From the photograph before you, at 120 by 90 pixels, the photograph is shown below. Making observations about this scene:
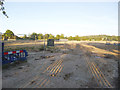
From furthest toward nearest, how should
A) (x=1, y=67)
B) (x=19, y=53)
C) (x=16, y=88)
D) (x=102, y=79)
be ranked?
(x=19, y=53) → (x=1, y=67) → (x=102, y=79) → (x=16, y=88)

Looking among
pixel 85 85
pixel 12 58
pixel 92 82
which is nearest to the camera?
pixel 85 85

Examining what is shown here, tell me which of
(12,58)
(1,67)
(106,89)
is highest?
(12,58)

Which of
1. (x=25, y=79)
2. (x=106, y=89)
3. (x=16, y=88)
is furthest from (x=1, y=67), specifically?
(x=106, y=89)

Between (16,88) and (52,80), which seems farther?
(52,80)

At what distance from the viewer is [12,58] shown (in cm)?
765

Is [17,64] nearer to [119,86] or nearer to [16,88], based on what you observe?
[16,88]

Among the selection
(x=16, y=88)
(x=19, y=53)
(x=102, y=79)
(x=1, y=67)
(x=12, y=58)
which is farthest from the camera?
(x=19, y=53)

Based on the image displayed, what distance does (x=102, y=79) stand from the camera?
17.4ft

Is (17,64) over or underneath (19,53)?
underneath

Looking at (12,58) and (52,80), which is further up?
(12,58)

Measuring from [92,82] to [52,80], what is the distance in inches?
99.7

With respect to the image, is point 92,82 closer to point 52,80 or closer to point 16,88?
point 52,80

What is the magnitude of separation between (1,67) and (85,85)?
6980 millimetres

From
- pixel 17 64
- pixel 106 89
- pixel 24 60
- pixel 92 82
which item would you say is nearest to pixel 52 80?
pixel 92 82
